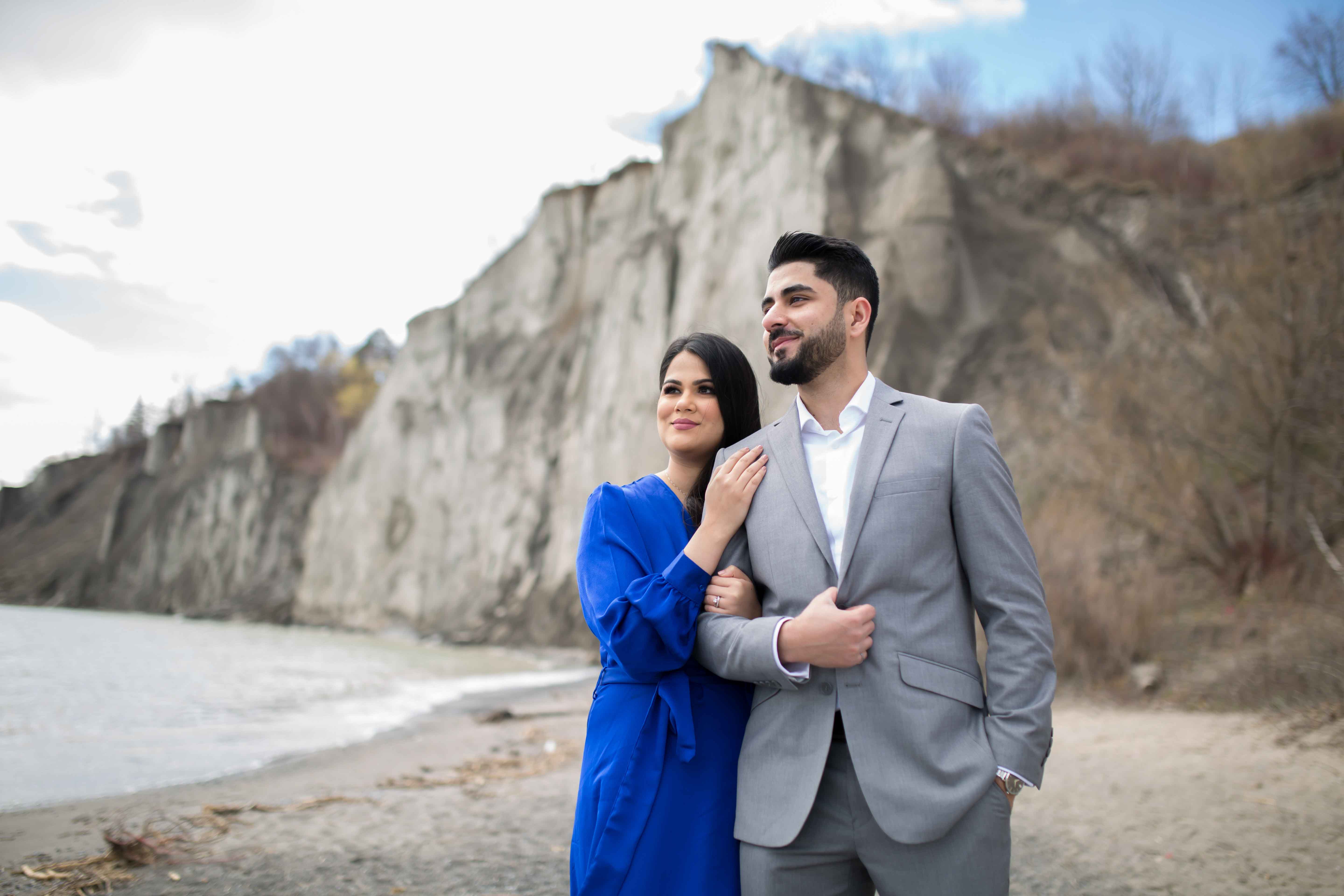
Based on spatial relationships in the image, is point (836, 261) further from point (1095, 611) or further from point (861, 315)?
point (1095, 611)

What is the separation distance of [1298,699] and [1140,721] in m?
1.39

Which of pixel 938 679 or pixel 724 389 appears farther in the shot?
pixel 724 389

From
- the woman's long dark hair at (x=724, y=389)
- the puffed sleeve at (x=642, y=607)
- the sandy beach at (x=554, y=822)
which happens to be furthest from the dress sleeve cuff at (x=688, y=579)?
the sandy beach at (x=554, y=822)

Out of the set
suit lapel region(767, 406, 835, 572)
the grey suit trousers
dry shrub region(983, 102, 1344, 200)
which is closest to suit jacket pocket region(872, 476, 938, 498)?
suit lapel region(767, 406, 835, 572)

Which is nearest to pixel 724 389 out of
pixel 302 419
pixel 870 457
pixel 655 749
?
pixel 870 457

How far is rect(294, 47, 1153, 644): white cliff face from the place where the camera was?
1869 cm

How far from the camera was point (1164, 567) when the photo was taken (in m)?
12.1

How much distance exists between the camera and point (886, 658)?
76.3 inches

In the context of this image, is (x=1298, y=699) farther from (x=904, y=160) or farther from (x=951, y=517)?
(x=904, y=160)

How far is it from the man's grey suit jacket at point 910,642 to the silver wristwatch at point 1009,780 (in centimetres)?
2

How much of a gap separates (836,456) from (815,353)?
28cm

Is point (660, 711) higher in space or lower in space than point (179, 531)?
lower

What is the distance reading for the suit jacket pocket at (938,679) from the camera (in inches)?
74.7

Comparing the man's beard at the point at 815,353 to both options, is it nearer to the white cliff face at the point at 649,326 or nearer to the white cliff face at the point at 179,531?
the white cliff face at the point at 649,326
